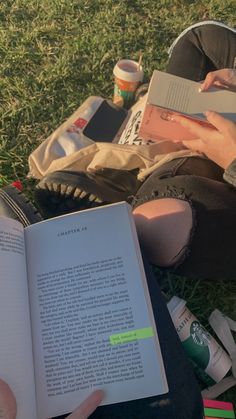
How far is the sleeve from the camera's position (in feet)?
4.32

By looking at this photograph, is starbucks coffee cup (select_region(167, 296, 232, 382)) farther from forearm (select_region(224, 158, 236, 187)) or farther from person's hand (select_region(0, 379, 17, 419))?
person's hand (select_region(0, 379, 17, 419))

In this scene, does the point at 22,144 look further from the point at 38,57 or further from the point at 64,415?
the point at 64,415

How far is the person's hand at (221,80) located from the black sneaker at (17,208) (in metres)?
0.59

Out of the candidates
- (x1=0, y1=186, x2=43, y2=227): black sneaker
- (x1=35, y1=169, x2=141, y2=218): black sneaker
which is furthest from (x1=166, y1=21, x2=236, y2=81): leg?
(x1=0, y1=186, x2=43, y2=227): black sneaker

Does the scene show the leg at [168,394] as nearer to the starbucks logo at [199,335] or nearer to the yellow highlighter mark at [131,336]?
the yellow highlighter mark at [131,336]

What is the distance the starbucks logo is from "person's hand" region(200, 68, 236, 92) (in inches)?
26.4

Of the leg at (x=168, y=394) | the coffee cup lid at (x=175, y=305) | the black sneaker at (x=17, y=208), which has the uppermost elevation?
the black sneaker at (x=17, y=208)

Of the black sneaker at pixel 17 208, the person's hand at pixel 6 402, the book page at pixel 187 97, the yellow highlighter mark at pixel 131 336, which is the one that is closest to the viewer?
the person's hand at pixel 6 402

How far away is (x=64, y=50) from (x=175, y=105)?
872 millimetres

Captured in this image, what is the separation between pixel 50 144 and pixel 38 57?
53 centimetres

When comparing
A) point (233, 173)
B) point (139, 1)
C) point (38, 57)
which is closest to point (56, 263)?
point (233, 173)

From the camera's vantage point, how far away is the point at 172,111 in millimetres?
1400

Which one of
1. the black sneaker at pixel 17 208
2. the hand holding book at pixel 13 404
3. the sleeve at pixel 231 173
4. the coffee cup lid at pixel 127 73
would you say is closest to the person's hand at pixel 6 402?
the hand holding book at pixel 13 404

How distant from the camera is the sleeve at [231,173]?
1.32m
